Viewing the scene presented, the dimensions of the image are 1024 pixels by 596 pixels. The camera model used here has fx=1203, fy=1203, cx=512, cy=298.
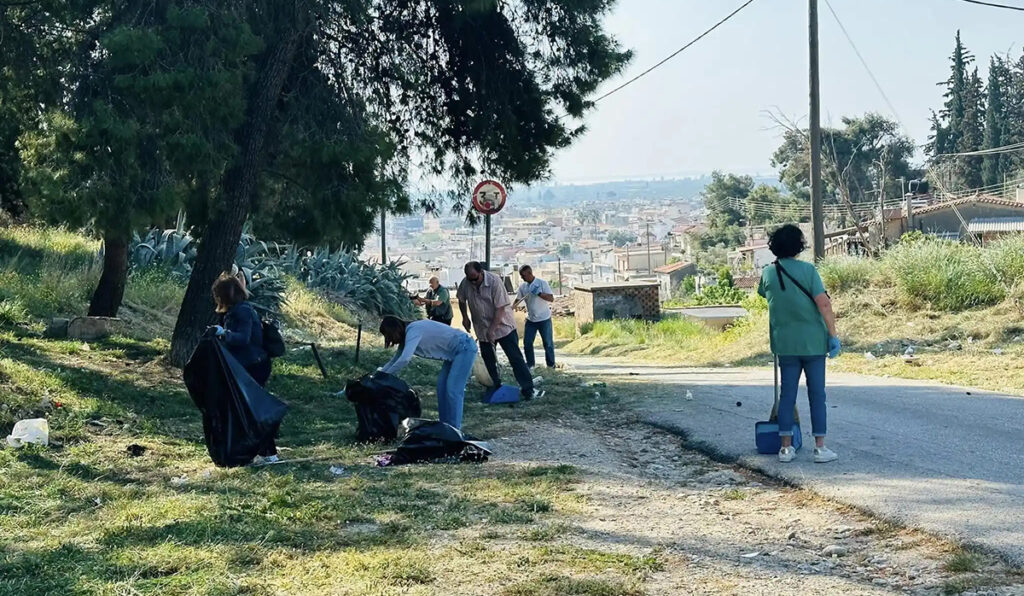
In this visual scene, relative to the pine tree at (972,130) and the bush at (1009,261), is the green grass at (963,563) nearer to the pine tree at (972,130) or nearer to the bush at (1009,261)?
the bush at (1009,261)

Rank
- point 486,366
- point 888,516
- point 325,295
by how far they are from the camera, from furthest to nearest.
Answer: point 325,295 < point 486,366 < point 888,516

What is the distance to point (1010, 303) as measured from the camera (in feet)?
61.1

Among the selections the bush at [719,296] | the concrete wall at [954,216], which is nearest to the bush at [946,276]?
the bush at [719,296]

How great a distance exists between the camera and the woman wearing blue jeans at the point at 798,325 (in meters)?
8.32

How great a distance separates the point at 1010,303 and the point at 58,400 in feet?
46.0

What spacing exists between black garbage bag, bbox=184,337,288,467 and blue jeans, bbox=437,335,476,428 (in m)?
1.52

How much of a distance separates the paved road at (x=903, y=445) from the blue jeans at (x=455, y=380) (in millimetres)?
1990

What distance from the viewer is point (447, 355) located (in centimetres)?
1020

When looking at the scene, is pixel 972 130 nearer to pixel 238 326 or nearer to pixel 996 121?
pixel 996 121

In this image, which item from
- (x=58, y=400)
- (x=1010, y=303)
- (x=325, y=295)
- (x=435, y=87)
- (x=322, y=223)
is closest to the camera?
(x=58, y=400)

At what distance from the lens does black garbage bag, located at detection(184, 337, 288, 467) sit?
360 inches

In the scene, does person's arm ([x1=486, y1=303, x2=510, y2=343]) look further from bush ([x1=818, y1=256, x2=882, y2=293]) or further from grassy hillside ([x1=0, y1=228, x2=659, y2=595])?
bush ([x1=818, y1=256, x2=882, y2=293])

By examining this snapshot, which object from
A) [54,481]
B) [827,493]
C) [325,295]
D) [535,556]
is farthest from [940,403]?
[325,295]

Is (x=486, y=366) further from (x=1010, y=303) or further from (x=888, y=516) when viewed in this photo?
(x=1010, y=303)
